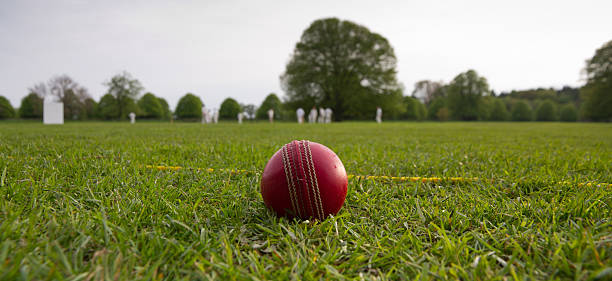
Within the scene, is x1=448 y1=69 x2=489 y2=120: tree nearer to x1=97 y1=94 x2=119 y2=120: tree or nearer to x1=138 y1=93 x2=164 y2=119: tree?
x1=138 y1=93 x2=164 y2=119: tree

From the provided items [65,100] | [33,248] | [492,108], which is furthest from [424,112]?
[33,248]

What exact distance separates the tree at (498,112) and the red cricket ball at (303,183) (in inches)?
3127

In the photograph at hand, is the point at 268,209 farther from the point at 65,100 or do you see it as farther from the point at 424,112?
the point at 424,112

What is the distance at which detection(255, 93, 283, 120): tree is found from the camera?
66.4 m

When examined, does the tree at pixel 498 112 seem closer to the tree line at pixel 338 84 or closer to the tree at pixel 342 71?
the tree line at pixel 338 84

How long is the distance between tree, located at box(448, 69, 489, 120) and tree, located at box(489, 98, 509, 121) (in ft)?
16.8

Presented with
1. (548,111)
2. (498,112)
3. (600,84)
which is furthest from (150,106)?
(548,111)

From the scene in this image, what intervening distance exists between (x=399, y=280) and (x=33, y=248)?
1634 millimetres

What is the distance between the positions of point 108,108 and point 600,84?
82663mm

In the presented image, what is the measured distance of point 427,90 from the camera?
88.6 metres

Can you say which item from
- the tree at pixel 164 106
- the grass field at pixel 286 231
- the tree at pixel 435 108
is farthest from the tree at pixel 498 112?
the grass field at pixel 286 231

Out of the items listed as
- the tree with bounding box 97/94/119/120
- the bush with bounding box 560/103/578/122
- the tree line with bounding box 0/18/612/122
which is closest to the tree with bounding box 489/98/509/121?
the bush with bounding box 560/103/578/122

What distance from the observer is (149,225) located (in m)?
1.77

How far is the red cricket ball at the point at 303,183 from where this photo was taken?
5.91 ft
